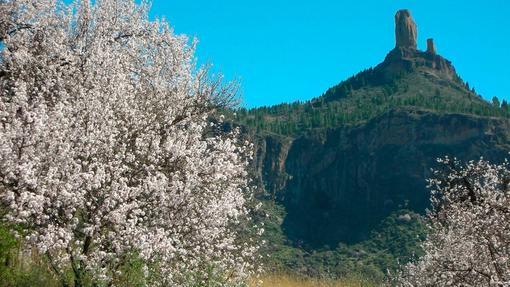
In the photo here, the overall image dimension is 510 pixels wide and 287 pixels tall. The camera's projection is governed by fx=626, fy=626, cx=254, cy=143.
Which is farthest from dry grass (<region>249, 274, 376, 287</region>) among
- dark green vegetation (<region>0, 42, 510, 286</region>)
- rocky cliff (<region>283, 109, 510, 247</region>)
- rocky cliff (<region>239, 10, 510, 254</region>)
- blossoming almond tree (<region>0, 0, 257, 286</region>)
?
rocky cliff (<region>239, 10, 510, 254</region>)

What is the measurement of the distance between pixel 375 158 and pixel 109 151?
172m

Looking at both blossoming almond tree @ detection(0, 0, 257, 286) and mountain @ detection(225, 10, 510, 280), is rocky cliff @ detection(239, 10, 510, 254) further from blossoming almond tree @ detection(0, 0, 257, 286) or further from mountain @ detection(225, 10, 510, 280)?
blossoming almond tree @ detection(0, 0, 257, 286)

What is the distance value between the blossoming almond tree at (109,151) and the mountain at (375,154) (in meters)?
107

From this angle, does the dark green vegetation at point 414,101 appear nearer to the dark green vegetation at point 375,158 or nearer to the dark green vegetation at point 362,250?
the dark green vegetation at point 375,158

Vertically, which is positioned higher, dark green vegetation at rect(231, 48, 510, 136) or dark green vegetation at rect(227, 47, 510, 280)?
dark green vegetation at rect(231, 48, 510, 136)

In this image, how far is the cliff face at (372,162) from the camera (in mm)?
156625

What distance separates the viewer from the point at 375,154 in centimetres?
18162

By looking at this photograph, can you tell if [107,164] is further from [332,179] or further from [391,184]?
[332,179]

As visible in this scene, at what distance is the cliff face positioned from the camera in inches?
6166

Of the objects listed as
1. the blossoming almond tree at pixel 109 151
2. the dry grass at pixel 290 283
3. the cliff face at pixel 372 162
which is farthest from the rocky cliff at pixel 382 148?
the blossoming almond tree at pixel 109 151

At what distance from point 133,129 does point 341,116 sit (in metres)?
180

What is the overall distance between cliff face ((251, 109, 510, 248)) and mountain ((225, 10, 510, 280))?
0.89 feet

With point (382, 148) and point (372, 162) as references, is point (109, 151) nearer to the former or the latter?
point (382, 148)

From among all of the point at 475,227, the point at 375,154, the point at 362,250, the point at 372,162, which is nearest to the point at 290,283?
the point at 475,227
